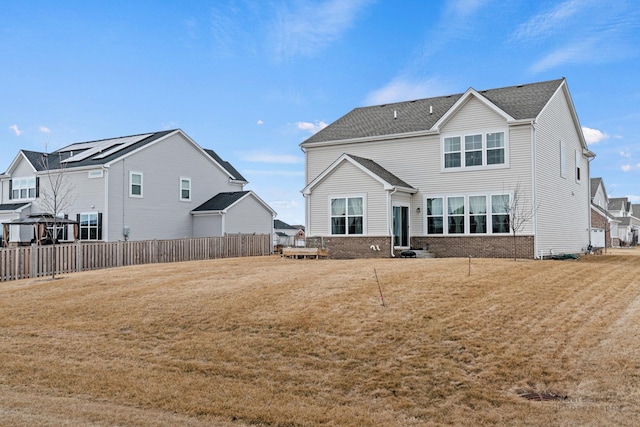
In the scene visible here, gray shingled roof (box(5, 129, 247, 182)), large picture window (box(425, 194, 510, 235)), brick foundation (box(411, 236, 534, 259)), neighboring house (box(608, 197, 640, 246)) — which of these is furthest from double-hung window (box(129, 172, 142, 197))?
neighboring house (box(608, 197, 640, 246))

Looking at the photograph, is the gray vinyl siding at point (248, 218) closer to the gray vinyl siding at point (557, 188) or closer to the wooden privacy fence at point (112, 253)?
the wooden privacy fence at point (112, 253)

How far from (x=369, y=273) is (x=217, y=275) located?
→ 527cm

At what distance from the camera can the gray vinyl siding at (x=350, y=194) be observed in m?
25.2

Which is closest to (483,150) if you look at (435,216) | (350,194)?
(435,216)

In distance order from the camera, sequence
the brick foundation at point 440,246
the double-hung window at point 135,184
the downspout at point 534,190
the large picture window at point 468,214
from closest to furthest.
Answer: the downspout at point 534,190, the brick foundation at point 440,246, the large picture window at point 468,214, the double-hung window at point 135,184

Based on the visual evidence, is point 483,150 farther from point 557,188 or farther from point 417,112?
point 417,112

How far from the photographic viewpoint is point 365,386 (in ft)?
28.9

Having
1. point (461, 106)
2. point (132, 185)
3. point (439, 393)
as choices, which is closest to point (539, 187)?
point (461, 106)

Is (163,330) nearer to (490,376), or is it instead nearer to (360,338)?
(360,338)

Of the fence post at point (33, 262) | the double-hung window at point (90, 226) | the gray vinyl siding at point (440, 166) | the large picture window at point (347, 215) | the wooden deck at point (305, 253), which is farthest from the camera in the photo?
the double-hung window at point (90, 226)

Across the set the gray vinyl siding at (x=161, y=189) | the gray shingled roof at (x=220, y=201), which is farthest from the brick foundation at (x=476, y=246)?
the gray vinyl siding at (x=161, y=189)

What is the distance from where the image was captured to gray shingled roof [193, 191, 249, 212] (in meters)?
38.8

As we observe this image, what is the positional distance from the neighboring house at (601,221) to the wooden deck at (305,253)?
944 inches

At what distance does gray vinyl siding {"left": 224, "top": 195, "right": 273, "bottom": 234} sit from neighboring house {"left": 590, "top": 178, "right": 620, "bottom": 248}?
24.0m
